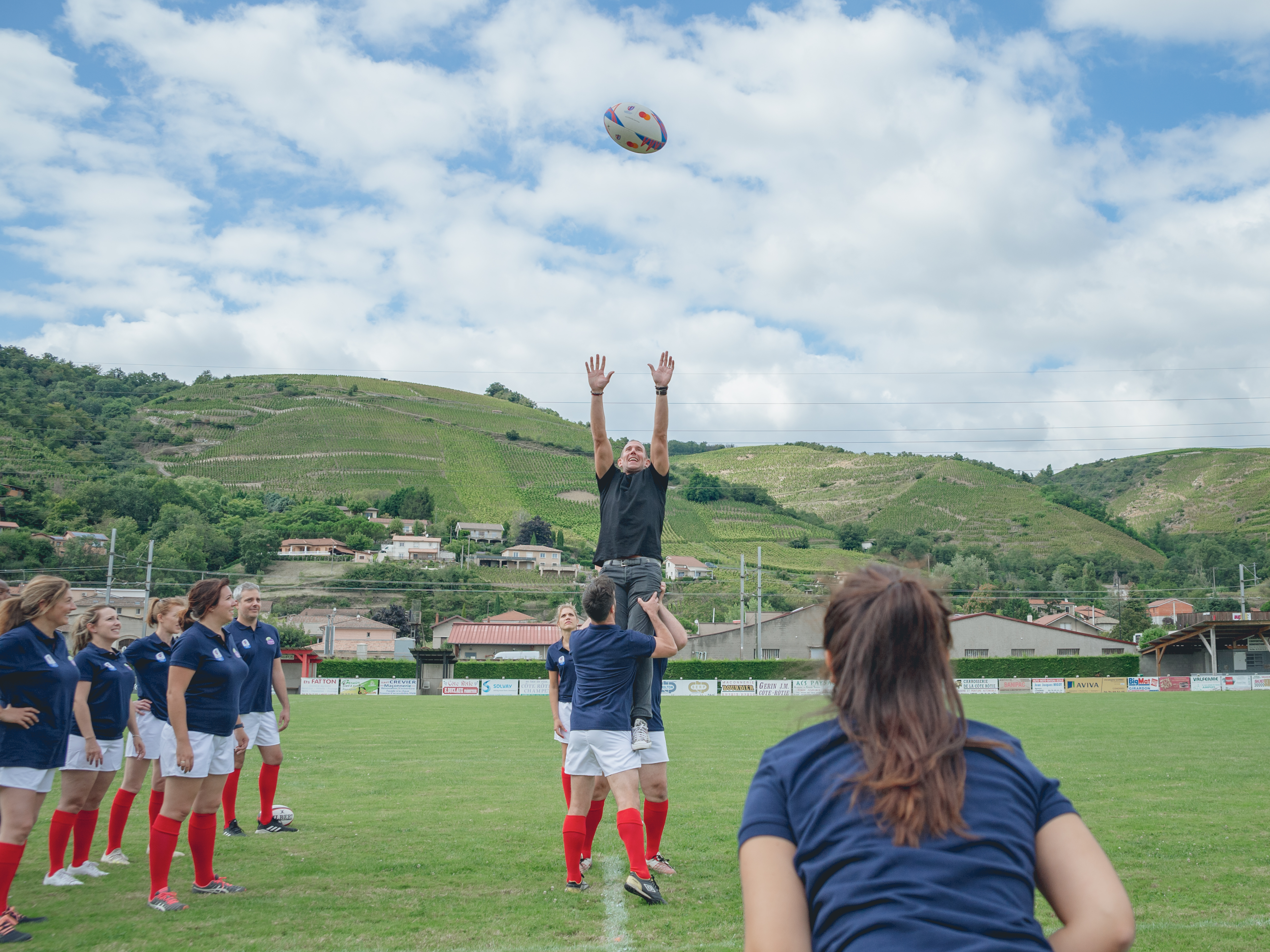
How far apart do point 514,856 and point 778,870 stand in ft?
21.2

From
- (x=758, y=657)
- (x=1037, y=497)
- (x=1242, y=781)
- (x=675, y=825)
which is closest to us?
(x=675, y=825)

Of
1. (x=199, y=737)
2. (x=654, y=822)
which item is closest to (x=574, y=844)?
(x=654, y=822)

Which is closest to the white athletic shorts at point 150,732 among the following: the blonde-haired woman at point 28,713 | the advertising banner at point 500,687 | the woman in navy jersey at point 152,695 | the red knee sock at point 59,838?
the woman in navy jersey at point 152,695

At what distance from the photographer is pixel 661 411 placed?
6.61 m

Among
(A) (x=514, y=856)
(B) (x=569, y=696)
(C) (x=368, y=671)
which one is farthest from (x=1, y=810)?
(C) (x=368, y=671)

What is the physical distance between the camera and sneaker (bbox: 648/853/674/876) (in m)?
6.93

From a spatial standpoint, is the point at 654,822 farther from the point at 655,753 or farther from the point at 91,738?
the point at 91,738

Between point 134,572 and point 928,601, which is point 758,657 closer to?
point 928,601

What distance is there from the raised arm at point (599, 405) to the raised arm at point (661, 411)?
0.15 ft

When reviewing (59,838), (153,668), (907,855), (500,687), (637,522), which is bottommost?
(500,687)

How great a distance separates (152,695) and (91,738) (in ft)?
5.53

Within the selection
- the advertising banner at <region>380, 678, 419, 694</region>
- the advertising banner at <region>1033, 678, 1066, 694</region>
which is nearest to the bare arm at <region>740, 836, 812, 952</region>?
the advertising banner at <region>380, 678, 419, 694</region>

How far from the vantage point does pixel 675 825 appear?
8.90 metres

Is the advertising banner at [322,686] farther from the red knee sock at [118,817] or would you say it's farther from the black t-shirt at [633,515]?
the black t-shirt at [633,515]
